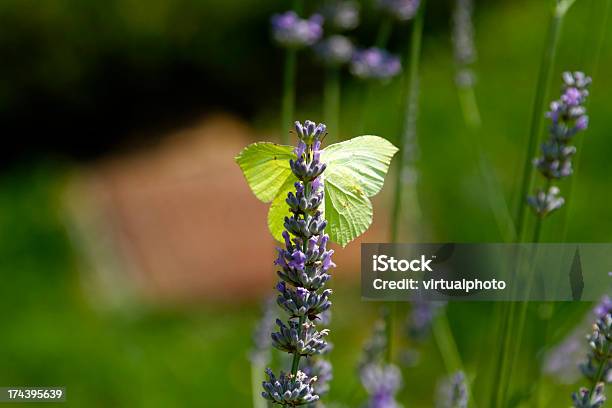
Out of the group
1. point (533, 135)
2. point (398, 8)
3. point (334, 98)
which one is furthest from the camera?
point (334, 98)

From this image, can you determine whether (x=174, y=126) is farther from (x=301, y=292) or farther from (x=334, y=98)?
(x=301, y=292)

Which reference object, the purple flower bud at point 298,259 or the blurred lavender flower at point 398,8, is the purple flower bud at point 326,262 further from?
the blurred lavender flower at point 398,8

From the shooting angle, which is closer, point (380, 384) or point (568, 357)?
point (380, 384)

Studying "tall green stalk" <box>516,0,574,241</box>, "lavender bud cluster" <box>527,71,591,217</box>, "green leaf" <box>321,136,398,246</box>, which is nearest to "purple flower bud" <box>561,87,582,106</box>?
"lavender bud cluster" <box>527,71,591,217</box>

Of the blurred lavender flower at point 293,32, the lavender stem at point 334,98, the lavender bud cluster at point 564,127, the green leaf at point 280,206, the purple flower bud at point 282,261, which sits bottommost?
the purple flower bud at point 282,261

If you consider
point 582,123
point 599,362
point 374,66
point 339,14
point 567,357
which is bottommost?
point 599,362

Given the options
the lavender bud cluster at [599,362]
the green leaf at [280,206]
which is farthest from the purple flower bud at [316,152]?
the lavender bud cluster at [599,362]

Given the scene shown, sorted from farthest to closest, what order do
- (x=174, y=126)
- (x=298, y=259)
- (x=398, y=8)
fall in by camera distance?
(x=174, y=126), (x=398, y=8), (x=298, y=259)

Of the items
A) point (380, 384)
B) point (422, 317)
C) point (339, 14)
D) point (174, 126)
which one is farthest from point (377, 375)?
point (174, 126)
